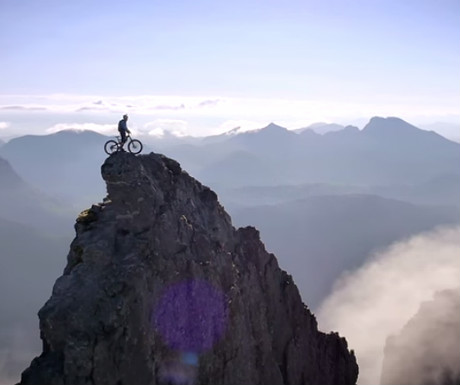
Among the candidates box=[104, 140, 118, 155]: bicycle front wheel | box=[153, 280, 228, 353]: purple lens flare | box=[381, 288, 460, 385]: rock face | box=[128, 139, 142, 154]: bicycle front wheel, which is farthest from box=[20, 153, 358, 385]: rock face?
box=[381, 288, 460, 385]: rock face

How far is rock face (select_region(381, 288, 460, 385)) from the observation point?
10512 cm

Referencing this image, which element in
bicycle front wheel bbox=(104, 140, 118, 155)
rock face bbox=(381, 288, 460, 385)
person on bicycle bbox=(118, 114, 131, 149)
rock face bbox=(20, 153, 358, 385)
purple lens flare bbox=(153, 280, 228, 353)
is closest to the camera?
rock face bbox=(20, 153, 358, 385)

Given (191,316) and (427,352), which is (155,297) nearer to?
(191,316)

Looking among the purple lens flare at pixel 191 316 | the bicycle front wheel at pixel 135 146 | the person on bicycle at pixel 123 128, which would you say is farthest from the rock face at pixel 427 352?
the person on bicycle at pixel 123 128

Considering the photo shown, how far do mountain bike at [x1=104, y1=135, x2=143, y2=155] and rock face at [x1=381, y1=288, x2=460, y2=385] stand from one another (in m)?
87.5

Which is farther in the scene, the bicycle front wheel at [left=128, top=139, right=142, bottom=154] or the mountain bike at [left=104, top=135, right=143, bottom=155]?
the bicycle front wheel at [left=128, top=139, right=142, bottom=154]

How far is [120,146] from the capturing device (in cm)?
3897

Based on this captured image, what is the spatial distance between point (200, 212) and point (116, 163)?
10.2 meters

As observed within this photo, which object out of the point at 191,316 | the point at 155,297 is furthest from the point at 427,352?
the point at 155,297

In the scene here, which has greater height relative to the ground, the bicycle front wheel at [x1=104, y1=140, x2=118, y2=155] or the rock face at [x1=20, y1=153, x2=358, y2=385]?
the bicycle front wheel at [x1=104, y1=140, x2=118, y2=155]

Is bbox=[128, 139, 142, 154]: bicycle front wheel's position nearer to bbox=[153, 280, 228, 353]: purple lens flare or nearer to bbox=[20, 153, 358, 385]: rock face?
bbox=[20, 153, 358, 385]: rock face

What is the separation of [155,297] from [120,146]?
1242cm

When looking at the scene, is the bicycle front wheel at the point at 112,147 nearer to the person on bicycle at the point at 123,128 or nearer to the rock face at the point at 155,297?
the person on bicycle at the point at 123,128

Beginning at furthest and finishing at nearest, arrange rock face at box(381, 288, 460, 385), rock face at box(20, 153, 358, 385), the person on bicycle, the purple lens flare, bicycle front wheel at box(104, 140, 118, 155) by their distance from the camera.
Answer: rock face at box(381, 288, 460, 385) → the person on bicycle → bicycle front wheel at box(104, 140, 118, 155) → the purple lens flare → rock face at box(20, 153, 358, 385)
